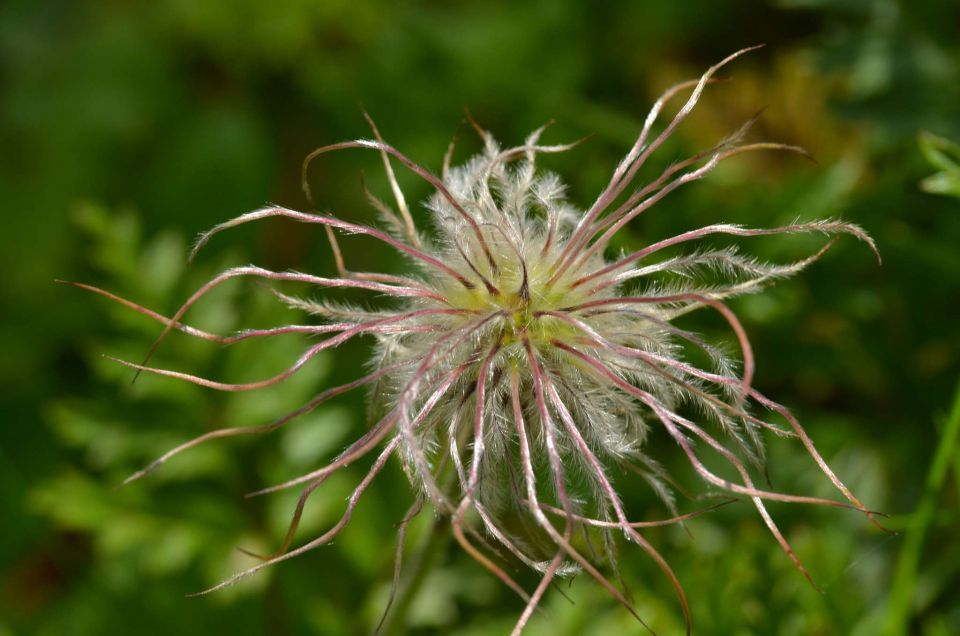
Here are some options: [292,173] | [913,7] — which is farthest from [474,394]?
[292,173]

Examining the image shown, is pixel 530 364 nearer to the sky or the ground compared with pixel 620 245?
nearer to the sky

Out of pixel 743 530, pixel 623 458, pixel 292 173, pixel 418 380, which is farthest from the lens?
pixel 292 173

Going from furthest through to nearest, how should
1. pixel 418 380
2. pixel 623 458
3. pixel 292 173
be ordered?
1. pixel 292 173
2. pixel 623 458
3. pixel 418 380

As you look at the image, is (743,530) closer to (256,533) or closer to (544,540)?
(544,540)

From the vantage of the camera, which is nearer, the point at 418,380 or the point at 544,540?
the point at 418,380

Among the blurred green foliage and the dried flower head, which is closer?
the dried flower head

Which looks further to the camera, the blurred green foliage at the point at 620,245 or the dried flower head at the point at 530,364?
the blurred green foliage at the point at 620,245

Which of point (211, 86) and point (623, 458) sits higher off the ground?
point (623, 458)

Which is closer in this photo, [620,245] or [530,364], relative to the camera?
[530,364]
